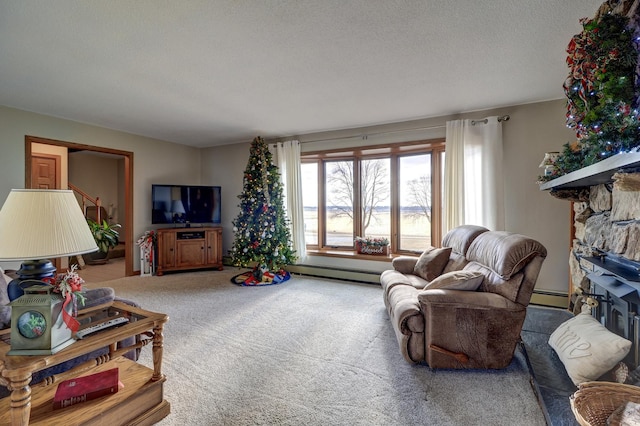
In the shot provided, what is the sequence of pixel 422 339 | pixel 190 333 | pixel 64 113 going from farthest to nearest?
pixel 64 113 → pixel 190 333 → pixel 422 339

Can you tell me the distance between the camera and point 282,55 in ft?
7.73

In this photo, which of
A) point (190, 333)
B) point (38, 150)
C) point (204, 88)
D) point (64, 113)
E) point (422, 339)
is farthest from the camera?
point (38, 150)

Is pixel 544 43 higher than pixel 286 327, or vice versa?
pixel 544 43

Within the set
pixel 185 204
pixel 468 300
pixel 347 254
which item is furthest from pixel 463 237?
pixel 185 204

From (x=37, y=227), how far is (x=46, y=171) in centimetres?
517

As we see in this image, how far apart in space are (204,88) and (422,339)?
10.3 ft

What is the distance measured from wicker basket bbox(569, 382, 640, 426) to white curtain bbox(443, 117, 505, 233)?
2.53m

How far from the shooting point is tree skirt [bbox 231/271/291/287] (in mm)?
4465

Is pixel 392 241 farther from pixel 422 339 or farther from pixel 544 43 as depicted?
pixel 544 43

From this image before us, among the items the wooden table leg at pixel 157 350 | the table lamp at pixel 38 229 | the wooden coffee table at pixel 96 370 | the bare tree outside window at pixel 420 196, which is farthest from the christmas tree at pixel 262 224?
the table lamp at pixel 38 229

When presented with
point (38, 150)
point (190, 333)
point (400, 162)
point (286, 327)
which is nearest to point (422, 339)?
point (286, 327)

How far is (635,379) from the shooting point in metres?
1.52

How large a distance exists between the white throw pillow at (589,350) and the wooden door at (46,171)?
22.8 feet

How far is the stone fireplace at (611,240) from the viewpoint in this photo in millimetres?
1481
